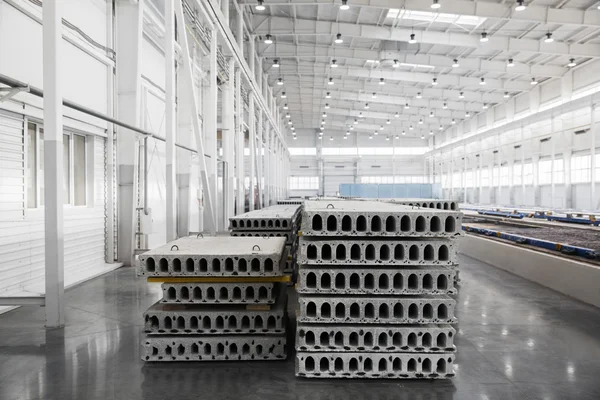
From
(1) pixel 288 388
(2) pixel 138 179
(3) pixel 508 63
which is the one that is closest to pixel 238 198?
(2) pixel 138 179

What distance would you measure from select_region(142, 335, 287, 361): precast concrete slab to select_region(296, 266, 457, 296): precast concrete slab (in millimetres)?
762

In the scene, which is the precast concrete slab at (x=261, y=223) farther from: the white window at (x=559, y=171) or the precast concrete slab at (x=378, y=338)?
the white window at (x=559, y=171)

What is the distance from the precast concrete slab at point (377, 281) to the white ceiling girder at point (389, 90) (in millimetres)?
19861

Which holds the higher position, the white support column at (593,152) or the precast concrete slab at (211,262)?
the white support column at (593,152)

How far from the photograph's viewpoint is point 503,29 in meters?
15.3

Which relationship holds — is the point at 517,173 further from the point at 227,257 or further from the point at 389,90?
the point at 227,257

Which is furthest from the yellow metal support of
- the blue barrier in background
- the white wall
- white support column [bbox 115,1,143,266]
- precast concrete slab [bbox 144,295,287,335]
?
the blue barrier in background

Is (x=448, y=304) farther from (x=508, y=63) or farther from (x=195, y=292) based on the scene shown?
(x=508, y=63)

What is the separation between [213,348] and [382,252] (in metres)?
1.83

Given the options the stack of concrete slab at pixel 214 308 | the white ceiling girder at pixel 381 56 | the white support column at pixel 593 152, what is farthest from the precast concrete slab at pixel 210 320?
the white support column at pixel 593 152

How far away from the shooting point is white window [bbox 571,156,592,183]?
19.8m

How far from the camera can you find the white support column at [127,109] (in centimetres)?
788

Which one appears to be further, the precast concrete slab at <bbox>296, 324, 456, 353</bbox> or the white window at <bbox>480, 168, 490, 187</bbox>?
the white window at <bbox>480, 168, 490, 187</bbox>

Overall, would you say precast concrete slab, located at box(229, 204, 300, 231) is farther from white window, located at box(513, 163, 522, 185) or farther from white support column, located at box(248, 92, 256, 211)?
white window, located at box(513, 163, 522, 185)
